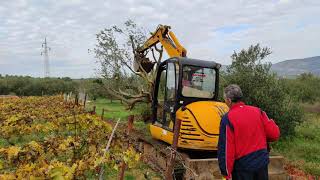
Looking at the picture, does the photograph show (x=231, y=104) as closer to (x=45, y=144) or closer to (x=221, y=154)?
(x=221, y=154)

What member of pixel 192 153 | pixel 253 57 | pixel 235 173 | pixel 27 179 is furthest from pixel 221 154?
pixel 253 57

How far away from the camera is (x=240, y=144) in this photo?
5.43 m

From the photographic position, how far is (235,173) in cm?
552

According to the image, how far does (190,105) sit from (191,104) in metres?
0.10

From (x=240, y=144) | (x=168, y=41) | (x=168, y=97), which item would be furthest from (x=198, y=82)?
(x=240, y=144)

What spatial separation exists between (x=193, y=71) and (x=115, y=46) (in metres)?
14.8

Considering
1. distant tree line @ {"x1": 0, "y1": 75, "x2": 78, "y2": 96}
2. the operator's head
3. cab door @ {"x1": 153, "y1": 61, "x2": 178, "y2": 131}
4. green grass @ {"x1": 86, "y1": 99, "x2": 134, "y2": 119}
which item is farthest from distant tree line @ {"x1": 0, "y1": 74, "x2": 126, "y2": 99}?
the operator's head

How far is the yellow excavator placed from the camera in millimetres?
9406

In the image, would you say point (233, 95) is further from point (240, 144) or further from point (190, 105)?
point (190, 105)

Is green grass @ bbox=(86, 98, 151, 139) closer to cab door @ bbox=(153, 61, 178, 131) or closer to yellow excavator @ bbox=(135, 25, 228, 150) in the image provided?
cab door @ bbox=(153, 61, 178, 131)

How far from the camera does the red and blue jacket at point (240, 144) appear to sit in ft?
17.7

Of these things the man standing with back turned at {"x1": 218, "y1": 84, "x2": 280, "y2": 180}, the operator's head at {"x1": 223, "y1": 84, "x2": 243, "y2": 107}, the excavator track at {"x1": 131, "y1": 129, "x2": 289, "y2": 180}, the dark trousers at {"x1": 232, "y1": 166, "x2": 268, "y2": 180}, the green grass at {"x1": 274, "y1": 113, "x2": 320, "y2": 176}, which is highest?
the operator's head at {"x1": 223, "y1": 84, "x2": 243, "y2": 107}

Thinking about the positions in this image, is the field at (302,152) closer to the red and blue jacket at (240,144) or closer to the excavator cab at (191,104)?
the excavator cab at (191,104)

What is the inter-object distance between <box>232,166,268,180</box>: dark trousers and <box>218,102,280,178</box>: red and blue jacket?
2.2 inches
